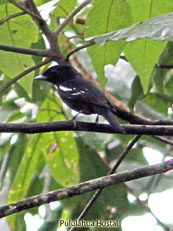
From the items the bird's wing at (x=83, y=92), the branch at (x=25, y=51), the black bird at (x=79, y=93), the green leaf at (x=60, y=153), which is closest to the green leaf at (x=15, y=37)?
the black bird at (x=79, y=93)

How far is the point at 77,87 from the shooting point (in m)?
3.73

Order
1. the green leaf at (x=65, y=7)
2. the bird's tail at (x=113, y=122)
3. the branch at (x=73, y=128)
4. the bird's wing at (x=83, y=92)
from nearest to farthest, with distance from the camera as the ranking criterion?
the branch at (x=73, y=128) → the bird's tail at (x=113, y=122) → the green leaf at (x=65, y=7) → the bird's wing at (x=83, y=92)

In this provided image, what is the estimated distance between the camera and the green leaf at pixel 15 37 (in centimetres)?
296

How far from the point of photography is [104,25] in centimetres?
288

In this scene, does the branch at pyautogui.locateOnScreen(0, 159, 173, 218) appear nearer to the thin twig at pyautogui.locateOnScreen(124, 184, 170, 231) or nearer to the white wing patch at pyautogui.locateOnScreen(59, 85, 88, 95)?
the white wing patch at pyautogui.locateOnScreen(59, 85, 88, 95)

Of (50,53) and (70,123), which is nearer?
(70,123)

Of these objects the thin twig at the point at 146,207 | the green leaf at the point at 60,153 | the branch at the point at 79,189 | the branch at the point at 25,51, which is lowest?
the thin twig at the point at 146,207

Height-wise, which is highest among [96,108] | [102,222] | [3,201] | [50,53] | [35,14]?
[35,14]

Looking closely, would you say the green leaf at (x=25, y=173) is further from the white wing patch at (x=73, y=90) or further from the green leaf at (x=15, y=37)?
the green leaf at (x=15, y=37)

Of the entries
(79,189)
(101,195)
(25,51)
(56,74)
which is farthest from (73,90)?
(79,189)

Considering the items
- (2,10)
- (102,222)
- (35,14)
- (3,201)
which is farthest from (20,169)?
(35,14)

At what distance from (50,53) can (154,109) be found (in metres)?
1.89

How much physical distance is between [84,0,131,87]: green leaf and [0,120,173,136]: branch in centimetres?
40

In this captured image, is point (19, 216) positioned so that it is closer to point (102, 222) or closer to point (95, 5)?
point (102, 222)
